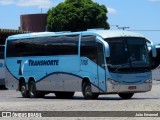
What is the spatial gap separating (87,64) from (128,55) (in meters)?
2.02

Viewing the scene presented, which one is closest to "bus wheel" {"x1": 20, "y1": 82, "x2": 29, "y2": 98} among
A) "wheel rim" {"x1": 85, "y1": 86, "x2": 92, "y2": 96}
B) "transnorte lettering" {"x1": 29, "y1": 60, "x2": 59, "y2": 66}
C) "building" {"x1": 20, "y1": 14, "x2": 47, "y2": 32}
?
"transnorte lettering" {"x1": 29, "y1": 60, "x2": 59, "y2": 66}

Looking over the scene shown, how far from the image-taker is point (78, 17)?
267 ft

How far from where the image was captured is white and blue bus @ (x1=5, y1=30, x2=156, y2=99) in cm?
2683

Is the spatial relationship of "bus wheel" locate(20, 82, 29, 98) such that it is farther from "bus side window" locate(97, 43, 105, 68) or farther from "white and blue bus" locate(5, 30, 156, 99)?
"bus side window" locate(97, 43, 105, 68)

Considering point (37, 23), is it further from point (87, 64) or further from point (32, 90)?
point (87, 64)

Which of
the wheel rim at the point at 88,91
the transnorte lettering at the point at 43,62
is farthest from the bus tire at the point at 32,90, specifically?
the wheel rim at the point at 88,91

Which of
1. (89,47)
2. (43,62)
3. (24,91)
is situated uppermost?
(89,47)

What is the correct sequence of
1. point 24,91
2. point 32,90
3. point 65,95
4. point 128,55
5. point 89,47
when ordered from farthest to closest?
1. point 24,91
2. point 32,90
3. point 65,95
4. point 89,47
5. point 128,55

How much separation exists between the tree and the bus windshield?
51.8 meters

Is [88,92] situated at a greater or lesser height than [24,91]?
greater

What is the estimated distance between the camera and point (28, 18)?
9706cm

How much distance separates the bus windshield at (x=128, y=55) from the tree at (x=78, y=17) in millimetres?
51812

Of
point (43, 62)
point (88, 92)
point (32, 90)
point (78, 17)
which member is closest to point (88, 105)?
point (88, 92)

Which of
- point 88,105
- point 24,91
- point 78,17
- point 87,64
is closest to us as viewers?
point 88,105
